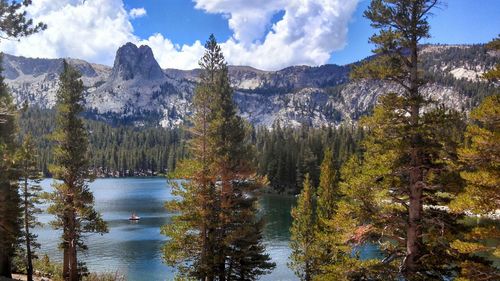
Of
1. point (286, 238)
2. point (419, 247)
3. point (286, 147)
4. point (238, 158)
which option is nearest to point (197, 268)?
point (238, 158)

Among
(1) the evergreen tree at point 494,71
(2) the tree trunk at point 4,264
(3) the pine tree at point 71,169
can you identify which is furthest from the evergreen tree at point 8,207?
(1) the evergreen tree at point 494,71

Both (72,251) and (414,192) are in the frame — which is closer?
(414,192)

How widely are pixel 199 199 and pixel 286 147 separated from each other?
101m

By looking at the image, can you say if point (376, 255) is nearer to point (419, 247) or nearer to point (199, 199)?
point (199, 199)

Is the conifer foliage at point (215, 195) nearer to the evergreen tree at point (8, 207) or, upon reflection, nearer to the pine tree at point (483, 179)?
the evergreen tree at point (8, 207)

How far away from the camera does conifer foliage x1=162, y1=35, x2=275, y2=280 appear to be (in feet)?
75.8

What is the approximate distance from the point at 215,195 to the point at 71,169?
10.0 metres

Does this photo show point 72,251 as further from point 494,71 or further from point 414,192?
point 494,71

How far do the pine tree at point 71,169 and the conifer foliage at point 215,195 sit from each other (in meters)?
6.91

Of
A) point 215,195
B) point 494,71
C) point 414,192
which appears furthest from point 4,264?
point 494,71

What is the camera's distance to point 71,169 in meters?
27.2

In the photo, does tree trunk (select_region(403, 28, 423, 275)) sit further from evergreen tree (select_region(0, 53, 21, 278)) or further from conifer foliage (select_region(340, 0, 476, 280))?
evergreen tree (select_region(0, 53, 21, 278))

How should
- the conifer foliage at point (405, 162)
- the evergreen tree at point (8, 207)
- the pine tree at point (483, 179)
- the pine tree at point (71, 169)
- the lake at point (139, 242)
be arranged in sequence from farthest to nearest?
the lake at point (139, 242), the pine tree at point (71, 169), the evergreen tree at point (8, 207), the conifer foliage at point (405, 162), the pine tree at point (483, 179)

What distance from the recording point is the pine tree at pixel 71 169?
26.9 m
